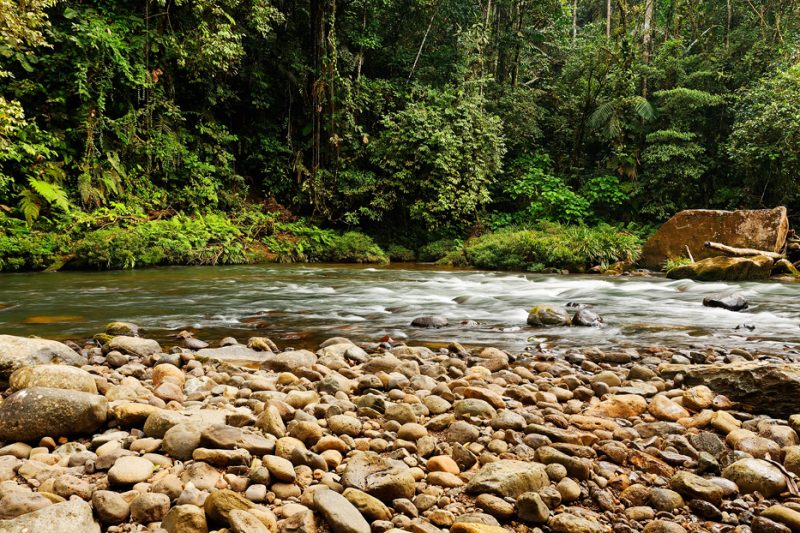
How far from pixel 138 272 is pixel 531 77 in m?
18.5

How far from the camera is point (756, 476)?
1.98 m

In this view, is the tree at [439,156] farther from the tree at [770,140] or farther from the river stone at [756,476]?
the river stone at [756,476]

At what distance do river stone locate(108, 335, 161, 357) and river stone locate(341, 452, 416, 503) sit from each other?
104 inches

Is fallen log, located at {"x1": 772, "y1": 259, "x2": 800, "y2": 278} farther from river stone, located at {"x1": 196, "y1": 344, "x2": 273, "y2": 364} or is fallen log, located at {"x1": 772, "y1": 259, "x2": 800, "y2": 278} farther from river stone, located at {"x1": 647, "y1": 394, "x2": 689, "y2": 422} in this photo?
river stone, located at {"x1": 196, "y1": 344, "x2": 273, "y2": 364}

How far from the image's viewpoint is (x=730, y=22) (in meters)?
19.7

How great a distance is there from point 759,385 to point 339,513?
102 inches

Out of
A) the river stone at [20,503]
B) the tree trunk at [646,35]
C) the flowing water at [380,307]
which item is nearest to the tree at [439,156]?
the flowing water at [380,307]

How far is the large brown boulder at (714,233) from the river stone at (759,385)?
1034 centimetres

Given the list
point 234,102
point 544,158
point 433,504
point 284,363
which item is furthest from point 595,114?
point 433,504

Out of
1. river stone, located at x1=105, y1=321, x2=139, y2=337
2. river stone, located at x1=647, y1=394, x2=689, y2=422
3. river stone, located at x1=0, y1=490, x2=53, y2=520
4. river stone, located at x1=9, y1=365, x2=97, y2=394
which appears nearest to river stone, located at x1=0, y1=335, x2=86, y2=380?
river stone, located at x1=9, y1=365, x2=97, y2=394

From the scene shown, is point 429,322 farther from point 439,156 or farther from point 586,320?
point 439,156

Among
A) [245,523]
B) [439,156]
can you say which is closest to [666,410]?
[245,523]

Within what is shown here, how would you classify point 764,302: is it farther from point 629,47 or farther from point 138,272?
point 629,47

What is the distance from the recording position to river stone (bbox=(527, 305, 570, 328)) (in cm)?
574
